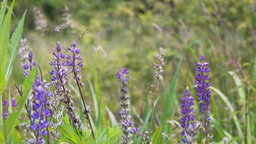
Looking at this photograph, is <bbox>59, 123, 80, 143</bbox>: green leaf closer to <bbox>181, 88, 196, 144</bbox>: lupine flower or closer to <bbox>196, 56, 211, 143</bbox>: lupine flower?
<bbox>181, 88, 196, 144</bbox>: lupine flower

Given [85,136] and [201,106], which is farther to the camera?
[201,106]

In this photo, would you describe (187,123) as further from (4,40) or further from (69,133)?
(4,40)

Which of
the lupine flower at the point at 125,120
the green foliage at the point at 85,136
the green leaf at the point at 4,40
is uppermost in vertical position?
the green leaf at the point at 4,40

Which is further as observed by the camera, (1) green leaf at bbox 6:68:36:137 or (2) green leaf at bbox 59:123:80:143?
(2) green leaf at bbox 59:123:80:143

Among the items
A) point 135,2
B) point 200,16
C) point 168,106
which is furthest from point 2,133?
point 135,2

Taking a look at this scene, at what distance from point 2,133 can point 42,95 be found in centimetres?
33

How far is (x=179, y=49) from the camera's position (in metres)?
6.61

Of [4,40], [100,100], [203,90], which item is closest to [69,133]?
[4,40]

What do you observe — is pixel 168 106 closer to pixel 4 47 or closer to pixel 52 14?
pixel 4 47

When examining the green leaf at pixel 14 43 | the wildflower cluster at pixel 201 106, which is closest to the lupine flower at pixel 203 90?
the wildflower cluster at pixel 201 106

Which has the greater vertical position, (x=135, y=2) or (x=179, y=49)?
(x=135, y=2)

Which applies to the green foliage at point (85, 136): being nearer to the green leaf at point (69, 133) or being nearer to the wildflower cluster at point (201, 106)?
the green leaf at point (69, 133)

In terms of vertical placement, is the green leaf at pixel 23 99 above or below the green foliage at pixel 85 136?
above

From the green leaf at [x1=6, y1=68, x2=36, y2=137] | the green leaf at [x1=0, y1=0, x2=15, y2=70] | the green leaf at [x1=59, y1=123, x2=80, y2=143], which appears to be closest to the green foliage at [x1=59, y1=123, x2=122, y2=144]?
the green leaf at [x1=59, y1=123, x2=80, y2=143]
